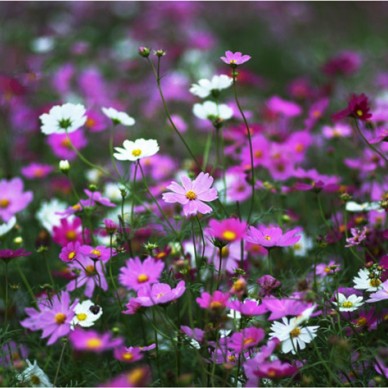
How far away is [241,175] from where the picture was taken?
5.39 ft

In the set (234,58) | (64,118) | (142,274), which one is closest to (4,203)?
(64,118)

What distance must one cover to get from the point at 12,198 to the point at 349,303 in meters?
0.96

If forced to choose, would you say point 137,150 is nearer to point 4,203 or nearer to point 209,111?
point 209,111

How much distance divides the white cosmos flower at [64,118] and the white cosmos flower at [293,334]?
0.63 meters

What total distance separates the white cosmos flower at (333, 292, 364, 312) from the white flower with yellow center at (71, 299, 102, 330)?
0.44 meters

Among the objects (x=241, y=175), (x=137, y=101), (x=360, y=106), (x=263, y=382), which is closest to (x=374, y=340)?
(x=263, y=382)

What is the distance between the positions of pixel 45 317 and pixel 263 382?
1.33 ft

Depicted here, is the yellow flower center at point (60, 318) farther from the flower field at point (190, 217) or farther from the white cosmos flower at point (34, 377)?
the white cosmos flower at point (34, 377)

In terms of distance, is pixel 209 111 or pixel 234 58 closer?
pixel 234 58

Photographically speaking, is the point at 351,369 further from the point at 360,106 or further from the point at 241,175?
the point at 241,175

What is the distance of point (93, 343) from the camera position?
81 cm

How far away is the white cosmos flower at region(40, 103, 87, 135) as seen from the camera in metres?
1.37

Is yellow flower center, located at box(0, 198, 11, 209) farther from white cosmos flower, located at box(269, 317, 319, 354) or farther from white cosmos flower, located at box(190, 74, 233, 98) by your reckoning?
white cosmos flower, located at box(269, 317, 319, 354)

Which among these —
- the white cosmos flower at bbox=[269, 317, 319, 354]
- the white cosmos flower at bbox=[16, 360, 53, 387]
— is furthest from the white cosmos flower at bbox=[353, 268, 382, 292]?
the white cosmos flower at bbox=[16, 360, 53, 387]
